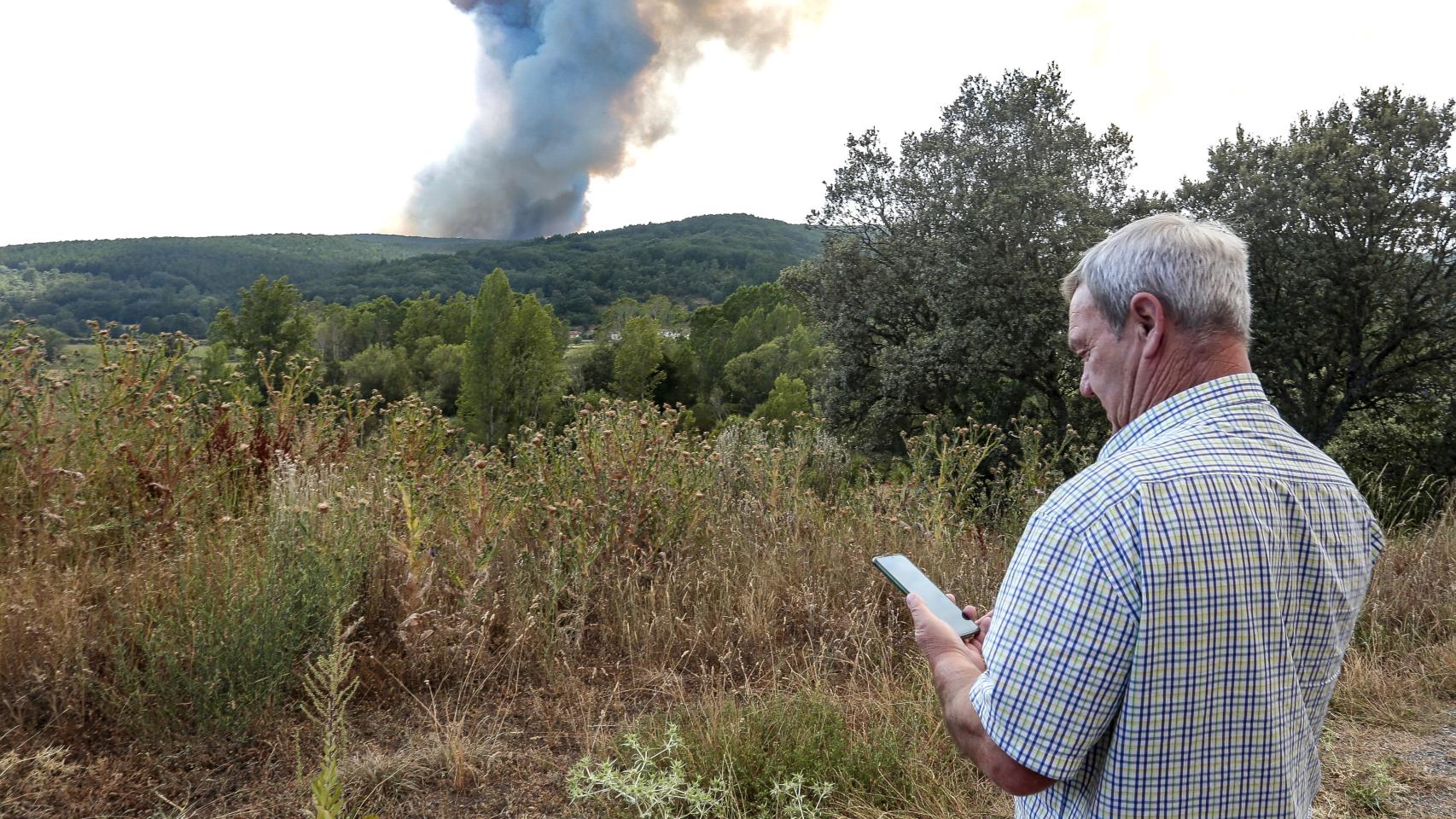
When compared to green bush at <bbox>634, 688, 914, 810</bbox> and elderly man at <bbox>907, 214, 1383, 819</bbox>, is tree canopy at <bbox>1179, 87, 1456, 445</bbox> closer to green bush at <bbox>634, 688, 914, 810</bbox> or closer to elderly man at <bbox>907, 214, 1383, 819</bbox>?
green bush at <bbox>634, 688, 914, 810</bbox>

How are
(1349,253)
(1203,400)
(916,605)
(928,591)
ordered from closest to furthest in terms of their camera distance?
1. (1203,400)
2. (916,605)
3. (928,591)
4. (1349,253)

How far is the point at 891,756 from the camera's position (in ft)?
8.83

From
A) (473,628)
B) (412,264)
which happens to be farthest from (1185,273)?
(412,264)

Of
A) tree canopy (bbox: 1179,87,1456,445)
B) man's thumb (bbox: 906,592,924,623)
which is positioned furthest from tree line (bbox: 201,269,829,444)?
man's thumb (bbox: 906,592,924,623)

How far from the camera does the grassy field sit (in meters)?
2.58

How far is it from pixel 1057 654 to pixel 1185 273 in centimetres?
63

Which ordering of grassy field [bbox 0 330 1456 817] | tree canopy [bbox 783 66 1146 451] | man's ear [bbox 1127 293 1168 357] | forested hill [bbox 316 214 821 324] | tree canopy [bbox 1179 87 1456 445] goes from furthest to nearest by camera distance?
forested hill [bbox 316 214 821 324]
tree canopy [bbox 783 66 1146 451]
tree canopy [bbox 1179 87 1456 445]
grassy field [bbox 0 330 1456 817]
man's ear [bbox 1127 293 1168 357]

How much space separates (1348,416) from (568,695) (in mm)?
15652

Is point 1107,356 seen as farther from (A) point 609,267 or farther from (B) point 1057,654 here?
(A) point 609,267

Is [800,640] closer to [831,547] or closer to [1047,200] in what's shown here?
[831,547]

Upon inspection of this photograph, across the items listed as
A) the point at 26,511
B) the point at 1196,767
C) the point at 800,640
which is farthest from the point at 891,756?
the point at 26,511

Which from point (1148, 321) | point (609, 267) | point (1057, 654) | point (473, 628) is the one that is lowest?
point (473, 628)

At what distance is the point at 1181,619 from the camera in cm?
110

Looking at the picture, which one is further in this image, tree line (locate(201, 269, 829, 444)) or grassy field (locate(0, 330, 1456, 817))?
tree line (locate(201, 269, 829, 444))
